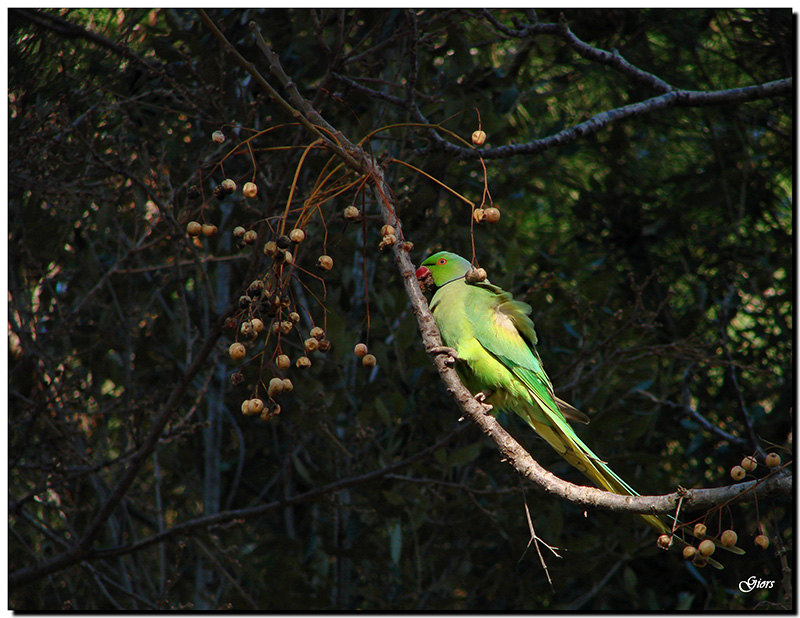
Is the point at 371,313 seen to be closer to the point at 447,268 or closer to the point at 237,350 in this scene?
the point at 447,268

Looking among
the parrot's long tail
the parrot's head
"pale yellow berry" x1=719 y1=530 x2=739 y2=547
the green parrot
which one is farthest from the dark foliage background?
"pale yellow berry" x1=719 y1=530 x2=739 y2=547

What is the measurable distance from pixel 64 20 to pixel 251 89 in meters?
0.74

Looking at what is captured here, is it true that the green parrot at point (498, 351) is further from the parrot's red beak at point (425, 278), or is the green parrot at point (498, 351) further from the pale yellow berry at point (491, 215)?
the pale yellow berry at point (491, 215)

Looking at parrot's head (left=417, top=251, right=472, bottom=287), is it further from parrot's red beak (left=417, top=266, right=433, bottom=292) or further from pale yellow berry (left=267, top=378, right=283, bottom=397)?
pale yellow berry (left=267, top=378, right=283, bottom=397)

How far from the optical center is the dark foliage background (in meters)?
2.69

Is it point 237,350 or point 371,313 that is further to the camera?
point 371,313

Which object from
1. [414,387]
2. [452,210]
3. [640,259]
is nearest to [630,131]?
[640,259]

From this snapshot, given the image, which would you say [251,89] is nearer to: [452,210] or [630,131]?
[452,210]

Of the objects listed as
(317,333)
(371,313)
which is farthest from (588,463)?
(371,313)

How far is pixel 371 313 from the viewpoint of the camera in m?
3.31

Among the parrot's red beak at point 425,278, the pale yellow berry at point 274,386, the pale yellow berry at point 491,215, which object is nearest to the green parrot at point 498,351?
the parrot's red beak at point 425,278

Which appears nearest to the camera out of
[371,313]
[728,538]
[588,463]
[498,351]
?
[728,538]

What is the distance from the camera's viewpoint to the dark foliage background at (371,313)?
269cm

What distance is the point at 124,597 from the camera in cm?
319
